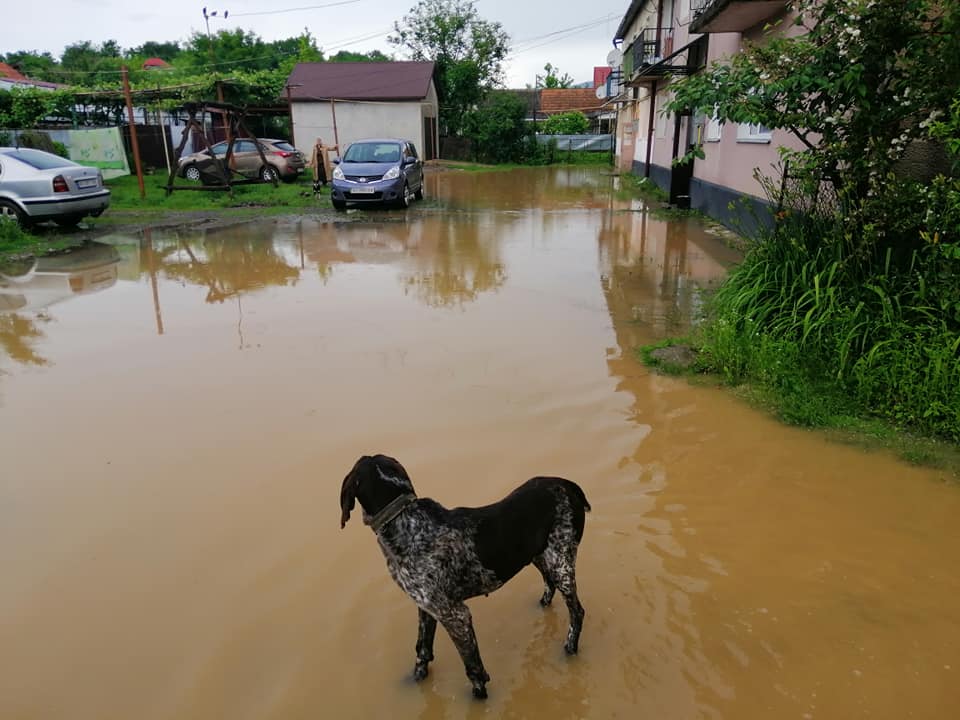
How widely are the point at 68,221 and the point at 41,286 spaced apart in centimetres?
494

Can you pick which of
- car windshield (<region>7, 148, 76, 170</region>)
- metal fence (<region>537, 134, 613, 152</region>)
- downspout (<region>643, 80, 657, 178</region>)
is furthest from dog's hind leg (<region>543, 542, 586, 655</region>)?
metal fence (<region>537, 134, 613, 152</region>)

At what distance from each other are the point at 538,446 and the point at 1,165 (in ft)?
38.9

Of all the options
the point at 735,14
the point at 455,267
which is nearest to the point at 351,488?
the point at 455,267

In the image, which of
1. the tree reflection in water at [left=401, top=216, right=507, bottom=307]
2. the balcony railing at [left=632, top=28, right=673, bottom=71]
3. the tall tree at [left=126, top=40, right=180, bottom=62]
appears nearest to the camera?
the tree reflection in water at [left=401, top=216, right=507, bottom=307]

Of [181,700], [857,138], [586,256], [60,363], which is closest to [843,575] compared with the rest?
[181,700]

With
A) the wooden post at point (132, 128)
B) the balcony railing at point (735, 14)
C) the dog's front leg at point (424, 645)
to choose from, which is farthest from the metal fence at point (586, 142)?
the dog's front leg at point (424, 645)

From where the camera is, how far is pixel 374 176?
51.5 feet

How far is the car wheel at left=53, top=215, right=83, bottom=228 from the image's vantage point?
1273 centimetres

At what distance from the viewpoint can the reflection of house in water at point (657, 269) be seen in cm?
736

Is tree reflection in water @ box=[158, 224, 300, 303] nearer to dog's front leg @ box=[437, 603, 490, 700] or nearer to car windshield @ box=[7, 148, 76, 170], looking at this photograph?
car windshield @ box=[7, 148, 76, 170]

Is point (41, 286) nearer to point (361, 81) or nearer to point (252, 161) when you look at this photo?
point (252, 161)

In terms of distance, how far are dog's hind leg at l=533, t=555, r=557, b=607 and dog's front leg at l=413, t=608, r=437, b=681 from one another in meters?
0.46

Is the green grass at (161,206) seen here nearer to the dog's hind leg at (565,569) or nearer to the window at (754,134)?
the window at (754,134)

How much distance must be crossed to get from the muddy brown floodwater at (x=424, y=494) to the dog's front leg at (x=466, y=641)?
9 centimetres
